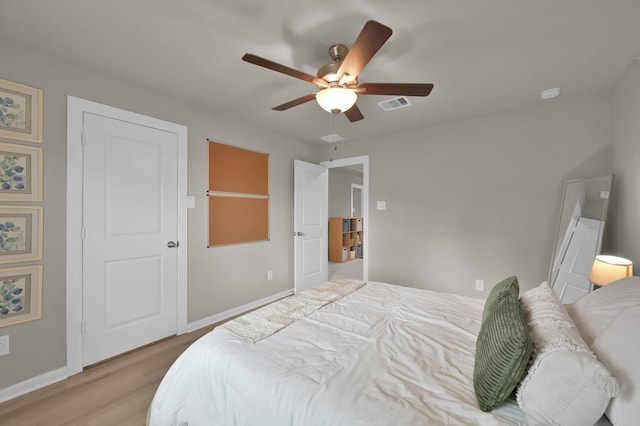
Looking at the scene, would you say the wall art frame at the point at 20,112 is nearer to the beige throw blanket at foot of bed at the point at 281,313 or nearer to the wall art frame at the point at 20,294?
the wall art frame at the point at 20,294

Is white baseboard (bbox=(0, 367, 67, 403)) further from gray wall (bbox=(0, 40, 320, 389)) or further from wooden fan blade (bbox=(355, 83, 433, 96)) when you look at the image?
wooden fan blade (bbox=(355, 83, 433, 96))

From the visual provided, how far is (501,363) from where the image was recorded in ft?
2.95

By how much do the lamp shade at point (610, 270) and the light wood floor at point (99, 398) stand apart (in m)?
3.22

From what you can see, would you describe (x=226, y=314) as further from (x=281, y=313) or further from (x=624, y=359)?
(x=624, y=359)

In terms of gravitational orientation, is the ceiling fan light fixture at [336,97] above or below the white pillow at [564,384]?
above

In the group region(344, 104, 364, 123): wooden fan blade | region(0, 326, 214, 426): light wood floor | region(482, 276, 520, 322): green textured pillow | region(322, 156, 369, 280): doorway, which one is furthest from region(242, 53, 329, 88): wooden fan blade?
region(322, 156, 369, 280): doorway

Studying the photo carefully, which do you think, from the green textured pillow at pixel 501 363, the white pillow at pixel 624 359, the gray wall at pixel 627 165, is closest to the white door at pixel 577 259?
the gray wall at pixel 627 165

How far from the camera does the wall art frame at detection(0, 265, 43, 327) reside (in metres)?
1.85

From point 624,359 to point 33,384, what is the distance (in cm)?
330

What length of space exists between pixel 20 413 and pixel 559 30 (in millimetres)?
4256

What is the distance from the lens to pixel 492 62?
2104mm

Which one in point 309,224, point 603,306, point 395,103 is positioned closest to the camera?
point 603,306

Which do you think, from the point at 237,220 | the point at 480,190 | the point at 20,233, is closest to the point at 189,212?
the point at 237,220

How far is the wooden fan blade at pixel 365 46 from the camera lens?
4.24 ft
